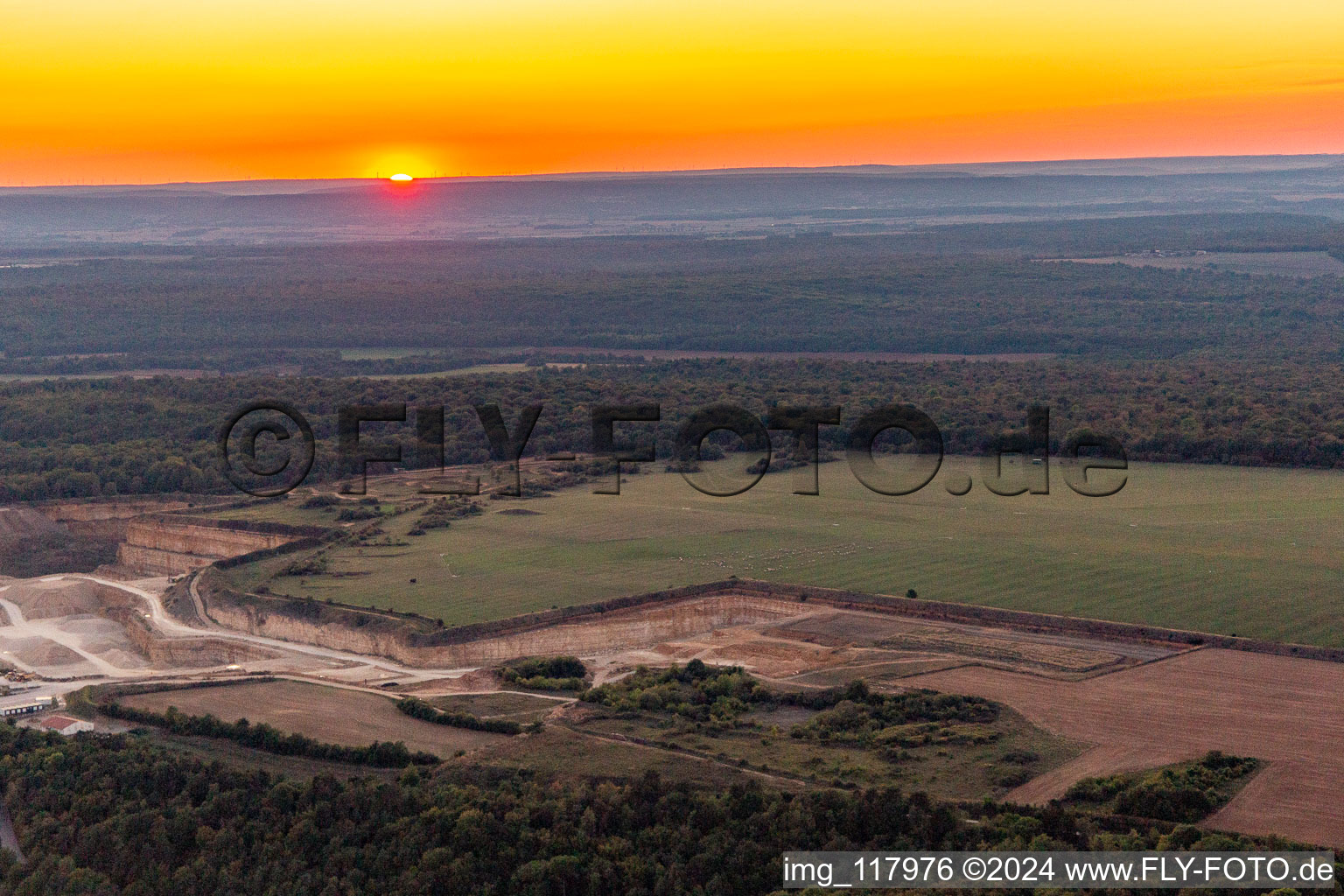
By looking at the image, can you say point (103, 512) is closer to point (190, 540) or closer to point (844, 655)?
point (190, 540)

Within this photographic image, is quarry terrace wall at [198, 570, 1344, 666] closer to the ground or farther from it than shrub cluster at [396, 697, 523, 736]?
farther from it

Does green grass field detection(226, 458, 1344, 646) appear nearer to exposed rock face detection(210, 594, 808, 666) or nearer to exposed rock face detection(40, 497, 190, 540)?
exposed rock face detection(210, 594, 808, 666)

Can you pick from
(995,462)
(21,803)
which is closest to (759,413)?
(995,462)

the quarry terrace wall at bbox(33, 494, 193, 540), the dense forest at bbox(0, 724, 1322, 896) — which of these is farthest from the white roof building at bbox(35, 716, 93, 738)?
the quarry terrace wall at bbox(33, 494, 193, 540)

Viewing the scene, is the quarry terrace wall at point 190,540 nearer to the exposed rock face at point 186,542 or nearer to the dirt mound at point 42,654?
the exposed rock face at point 186,542

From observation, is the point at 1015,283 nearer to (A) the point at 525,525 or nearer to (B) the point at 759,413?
(B) the point at 759,413

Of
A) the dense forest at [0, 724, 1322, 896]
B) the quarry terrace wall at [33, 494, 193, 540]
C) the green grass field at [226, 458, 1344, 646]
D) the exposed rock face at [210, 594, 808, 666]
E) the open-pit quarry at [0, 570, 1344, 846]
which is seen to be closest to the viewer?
the dense forest at [0, 724, 1322, 896]

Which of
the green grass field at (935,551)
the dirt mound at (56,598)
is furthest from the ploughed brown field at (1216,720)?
the dirt mound at (56,598)

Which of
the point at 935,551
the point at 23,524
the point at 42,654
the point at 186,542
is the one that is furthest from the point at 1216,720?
the point at 23,524
